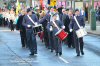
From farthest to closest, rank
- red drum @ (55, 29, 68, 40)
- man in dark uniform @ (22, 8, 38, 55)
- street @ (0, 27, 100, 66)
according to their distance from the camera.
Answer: man in dark uniform @ (22, 8, 38, 55)
red drum @ (55, 29, 68, 40)
street @ (0, 27, 100, 66)

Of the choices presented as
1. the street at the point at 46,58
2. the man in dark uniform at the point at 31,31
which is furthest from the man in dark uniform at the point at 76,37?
the man in dark uniform at the point at 31,31

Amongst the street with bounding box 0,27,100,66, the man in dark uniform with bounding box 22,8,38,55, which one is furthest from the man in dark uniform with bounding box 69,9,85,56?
the man in dark uniform with bounding box 22,8,38,55

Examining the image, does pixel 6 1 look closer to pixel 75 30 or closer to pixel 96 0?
pixel 96 0

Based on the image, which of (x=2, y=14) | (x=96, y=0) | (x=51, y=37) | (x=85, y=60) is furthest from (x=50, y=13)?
(x=96, y=0)

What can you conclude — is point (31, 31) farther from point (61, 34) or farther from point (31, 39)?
point (61, 34)

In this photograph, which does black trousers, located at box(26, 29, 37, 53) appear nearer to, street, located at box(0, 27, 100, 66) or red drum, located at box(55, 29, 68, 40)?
street, located at box(0, 27, 100, 66)

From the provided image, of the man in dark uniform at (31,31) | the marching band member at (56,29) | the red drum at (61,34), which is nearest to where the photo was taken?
the red drum at (61,34)

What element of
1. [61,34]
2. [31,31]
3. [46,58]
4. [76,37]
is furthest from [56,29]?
[46,58]

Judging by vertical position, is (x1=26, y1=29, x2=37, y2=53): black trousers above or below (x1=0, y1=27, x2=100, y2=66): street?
above

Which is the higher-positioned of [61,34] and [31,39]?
[61,34]

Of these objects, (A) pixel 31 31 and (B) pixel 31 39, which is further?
(B) pixel 31 39

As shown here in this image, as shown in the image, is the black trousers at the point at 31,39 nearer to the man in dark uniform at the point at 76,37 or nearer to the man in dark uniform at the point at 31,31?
the man in dark uniform at the point at 31,31

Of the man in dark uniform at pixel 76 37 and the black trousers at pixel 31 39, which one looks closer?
the man in dark uniform at pixel 76 37

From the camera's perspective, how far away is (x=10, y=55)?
724 inches
